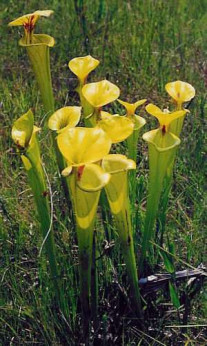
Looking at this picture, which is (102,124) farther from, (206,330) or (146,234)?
(206,330)

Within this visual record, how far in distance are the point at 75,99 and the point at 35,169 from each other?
1.46 meters

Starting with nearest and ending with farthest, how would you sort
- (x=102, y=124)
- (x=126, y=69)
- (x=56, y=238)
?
1. (x=102, y=124)
2. (x=56, y=238)
3. (x=126, y=69)

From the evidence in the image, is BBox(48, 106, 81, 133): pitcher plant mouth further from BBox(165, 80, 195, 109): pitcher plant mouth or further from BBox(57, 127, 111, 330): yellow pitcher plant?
BBox(165, 80, 195, 109): pitcher plant mouth

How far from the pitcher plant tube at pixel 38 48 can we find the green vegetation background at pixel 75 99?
0.45 metres

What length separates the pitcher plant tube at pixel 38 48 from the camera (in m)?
1.43

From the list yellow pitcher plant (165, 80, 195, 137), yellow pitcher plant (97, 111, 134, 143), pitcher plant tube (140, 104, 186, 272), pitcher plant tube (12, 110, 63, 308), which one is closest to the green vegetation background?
pitcher plant tube (12, 110, 63, 308)

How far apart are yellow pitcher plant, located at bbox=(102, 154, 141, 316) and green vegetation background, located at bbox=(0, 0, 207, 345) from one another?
6.1 inches

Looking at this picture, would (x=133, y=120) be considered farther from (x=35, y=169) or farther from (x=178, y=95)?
(x=35, y=169)

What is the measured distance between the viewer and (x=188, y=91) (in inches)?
56.9

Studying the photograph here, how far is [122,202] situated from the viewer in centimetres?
125

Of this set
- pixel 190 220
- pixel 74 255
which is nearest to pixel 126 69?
pixel 190 220

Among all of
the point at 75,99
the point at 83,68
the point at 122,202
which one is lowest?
the point at 75,99

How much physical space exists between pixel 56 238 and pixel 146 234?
1.26ft

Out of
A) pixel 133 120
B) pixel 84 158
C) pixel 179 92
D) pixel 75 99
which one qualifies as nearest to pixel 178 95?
pixel 179 92
